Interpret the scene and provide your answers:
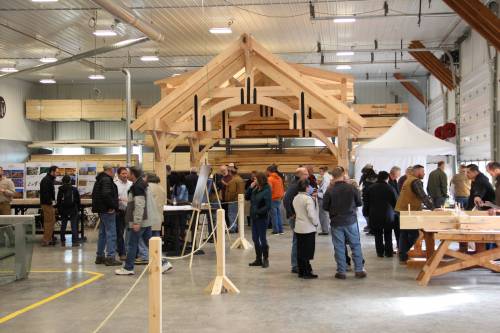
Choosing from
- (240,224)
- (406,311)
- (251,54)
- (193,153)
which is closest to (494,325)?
(406,311)

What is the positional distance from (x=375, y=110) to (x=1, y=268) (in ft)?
52.3

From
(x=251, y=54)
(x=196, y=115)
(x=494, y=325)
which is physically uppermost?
(x=251, y=54)

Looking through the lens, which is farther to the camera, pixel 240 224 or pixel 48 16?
pixel 48 16

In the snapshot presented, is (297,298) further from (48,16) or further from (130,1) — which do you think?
(48,16)

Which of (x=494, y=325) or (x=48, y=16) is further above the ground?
(x=48, y=16)

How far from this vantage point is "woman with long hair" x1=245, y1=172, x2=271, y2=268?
1027 cm

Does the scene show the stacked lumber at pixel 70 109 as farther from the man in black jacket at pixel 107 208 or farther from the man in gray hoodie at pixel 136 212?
the man in gray hoodie at pixel 136 212

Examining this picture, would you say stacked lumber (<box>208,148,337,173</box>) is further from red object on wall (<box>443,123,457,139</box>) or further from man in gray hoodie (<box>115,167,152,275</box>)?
man in gray hoodie (<box>115,167,152,275</box>)

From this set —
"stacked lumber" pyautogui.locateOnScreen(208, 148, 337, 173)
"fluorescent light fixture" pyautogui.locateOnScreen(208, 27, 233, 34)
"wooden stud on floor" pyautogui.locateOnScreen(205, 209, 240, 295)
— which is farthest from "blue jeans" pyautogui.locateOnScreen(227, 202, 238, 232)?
"wooden stud on floor" pyautogui.locateOnScreen(205, 209, 240, 295)

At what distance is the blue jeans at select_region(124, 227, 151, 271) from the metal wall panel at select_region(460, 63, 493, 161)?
9.20 meters

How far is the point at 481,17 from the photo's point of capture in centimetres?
1320

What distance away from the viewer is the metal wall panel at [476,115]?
16.0 meters

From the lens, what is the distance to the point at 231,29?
59.0 feet

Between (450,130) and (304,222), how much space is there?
484 inches
